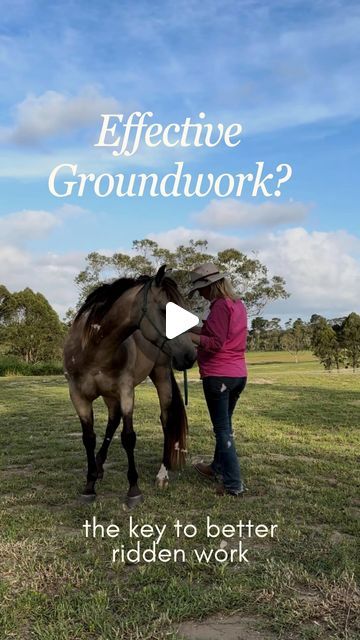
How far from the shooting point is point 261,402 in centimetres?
1384

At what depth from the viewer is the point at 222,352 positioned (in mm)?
5211

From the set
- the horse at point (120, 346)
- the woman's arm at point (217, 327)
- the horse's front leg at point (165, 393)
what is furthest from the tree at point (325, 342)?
the woman's arm at point (217, 327)

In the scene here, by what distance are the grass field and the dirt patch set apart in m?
0.02

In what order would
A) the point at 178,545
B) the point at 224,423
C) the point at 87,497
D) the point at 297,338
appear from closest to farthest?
the point at 178,545 → the point at 87,497 → the point at 224,423 → the point at 297,338

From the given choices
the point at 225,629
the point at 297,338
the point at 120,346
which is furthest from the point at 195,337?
the point at 297,338

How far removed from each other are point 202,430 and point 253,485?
369 centimetres

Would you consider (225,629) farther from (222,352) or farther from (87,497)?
(222,352)

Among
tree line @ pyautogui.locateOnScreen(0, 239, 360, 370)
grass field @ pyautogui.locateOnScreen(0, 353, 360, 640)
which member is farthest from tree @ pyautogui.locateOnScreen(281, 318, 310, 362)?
grass field @ pyautogui.locateOnScreen(0, 353, 360, 640)

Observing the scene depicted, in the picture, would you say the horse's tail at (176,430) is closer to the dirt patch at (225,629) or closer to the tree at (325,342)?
the dirt patch at (225,629)

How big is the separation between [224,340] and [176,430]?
5.20 ft

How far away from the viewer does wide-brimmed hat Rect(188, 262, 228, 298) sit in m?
5.09

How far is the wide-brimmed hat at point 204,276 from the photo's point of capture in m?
5.09

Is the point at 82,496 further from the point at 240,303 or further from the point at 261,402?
the point at 261,402

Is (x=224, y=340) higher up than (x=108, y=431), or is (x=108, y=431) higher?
(x=224, y=340)
